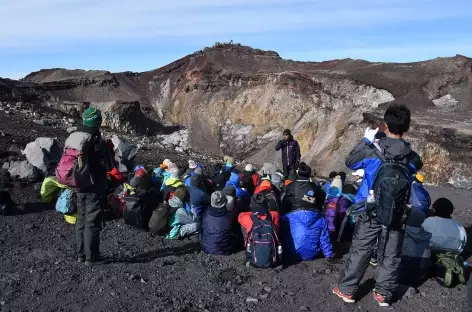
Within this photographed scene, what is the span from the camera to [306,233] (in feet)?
20.7

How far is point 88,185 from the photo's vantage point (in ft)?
18.4

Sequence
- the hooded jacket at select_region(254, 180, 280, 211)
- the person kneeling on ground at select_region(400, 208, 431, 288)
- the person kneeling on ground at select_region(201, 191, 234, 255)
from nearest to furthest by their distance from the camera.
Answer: the person kneeling on ground at select_region(400, 208, 431, 288), the person kneeling on ground at select_region(201, 191, 234, 255), the hooded jacket at select_region(254, 180, 280, 211)

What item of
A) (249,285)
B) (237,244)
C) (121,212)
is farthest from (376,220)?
(121,212)

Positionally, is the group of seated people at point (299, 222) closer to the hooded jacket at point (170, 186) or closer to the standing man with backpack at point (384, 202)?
the hooded jacket at point (170, 186)

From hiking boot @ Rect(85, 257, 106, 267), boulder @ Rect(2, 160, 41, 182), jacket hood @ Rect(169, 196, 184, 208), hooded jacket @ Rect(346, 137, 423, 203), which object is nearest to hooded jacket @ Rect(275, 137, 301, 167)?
jacket hood @ Rect(169, 196, 184, 208)

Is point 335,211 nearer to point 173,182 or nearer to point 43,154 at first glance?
point 173,182

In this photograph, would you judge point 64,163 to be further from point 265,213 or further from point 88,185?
point 265,213

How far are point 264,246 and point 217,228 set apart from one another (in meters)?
0.87

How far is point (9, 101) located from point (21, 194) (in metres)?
16.1

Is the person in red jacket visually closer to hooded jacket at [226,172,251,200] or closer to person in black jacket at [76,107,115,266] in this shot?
hooded jacket at [226,172,251,200]

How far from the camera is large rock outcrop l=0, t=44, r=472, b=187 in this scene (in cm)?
1688

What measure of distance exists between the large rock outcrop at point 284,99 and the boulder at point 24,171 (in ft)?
38.0

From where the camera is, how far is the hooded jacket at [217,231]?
21.5 ft

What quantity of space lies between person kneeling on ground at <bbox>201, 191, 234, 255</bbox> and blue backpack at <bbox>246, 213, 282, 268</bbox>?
2.03 feet
